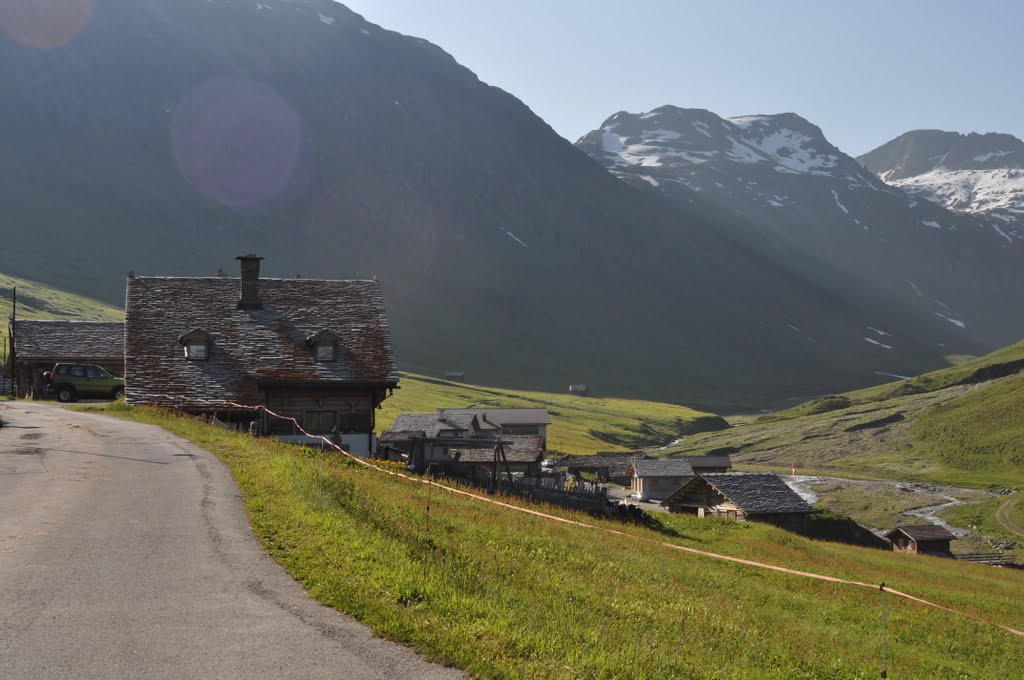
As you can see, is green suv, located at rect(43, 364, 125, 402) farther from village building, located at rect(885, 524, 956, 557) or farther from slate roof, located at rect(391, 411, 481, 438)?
village building, located at rect(885, 524, 956, 557)

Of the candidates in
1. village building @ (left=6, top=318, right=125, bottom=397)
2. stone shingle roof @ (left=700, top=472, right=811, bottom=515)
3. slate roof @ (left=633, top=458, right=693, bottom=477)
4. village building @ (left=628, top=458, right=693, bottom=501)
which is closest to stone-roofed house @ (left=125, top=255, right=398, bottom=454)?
village building @ (left=6, top=318, right=125, bottom=397)

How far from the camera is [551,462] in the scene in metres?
116

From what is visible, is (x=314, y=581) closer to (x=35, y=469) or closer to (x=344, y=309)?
(x=35, y=469)

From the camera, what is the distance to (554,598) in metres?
12.4

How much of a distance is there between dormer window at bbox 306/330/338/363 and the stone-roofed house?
49 mm

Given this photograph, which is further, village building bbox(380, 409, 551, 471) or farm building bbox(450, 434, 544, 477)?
farm building bbox(450, 434, 544, 477)

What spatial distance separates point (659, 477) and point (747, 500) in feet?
124

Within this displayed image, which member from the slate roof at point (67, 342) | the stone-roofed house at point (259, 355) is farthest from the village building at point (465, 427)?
the slate roof at point (67, 342)

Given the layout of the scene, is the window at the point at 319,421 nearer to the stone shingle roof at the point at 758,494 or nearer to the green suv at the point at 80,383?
the green suv at the point at 80,383

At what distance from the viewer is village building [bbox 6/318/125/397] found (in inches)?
2504

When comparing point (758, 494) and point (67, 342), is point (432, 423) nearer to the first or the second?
point (758, 494)

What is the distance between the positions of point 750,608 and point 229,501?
→ 10637 millimetres

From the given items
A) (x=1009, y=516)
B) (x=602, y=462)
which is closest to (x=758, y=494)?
(x=1009, y=516)

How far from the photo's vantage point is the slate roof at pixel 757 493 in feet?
219
